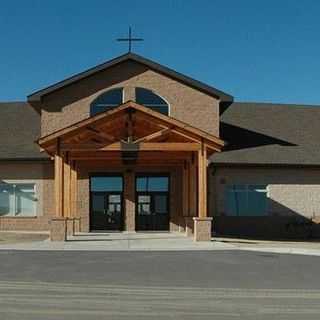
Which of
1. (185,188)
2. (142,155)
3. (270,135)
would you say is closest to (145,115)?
(142,155)

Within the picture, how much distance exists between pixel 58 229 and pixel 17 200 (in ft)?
26.6

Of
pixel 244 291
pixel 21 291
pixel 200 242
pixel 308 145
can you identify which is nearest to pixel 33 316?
pixel 21 291

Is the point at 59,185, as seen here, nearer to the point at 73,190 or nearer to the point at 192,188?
the point at 73,190

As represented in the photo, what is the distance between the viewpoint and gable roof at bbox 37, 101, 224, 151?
25.0m

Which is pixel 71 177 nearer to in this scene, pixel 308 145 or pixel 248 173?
pixel 248 173

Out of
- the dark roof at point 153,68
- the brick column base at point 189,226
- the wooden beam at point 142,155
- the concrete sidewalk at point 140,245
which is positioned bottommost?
the concrete sidewalk at point 140,245

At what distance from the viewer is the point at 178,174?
3241 centimetres

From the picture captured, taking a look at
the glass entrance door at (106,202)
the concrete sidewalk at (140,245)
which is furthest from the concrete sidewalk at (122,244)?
the glass entrance door at (106,202)

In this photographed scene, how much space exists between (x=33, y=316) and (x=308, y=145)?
87.8 ft

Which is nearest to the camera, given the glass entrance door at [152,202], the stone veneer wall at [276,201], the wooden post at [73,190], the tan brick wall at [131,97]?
the wooden post at [73,190]

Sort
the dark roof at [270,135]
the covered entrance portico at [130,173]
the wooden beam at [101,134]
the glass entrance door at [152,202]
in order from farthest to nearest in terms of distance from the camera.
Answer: the glass entrance door at [152,202] < the dark roof at [270,135] < the wooden beam at [101,134] < the covered entrance portico at [130,173]

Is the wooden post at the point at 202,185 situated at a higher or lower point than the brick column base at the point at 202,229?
higher

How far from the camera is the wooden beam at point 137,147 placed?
25.1 metres

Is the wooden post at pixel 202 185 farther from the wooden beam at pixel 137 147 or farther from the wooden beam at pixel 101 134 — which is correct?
the wooden beam at pixel 101 134
